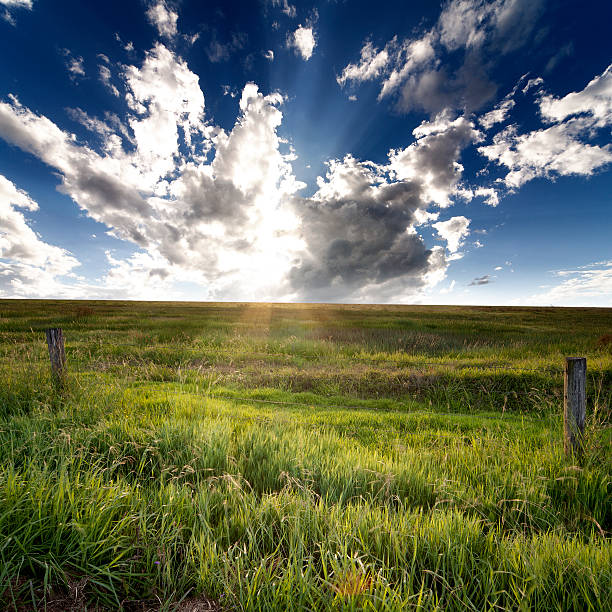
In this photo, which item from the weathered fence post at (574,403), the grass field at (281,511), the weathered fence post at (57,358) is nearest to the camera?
the grass field at (281,511)

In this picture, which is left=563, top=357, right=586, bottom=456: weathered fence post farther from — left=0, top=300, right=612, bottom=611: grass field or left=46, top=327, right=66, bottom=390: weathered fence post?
left=46, top=327, right=66, bottom=390: weathered fence post

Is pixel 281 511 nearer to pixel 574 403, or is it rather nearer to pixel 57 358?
pixel 574 403

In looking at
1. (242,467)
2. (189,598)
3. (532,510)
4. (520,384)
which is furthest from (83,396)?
(520,384)

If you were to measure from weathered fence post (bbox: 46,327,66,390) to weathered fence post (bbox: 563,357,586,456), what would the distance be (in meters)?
9.25

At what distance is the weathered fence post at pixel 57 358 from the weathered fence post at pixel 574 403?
925cm

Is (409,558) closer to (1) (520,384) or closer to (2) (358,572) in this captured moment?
(2) (358,572)

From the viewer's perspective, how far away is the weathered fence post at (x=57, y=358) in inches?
252

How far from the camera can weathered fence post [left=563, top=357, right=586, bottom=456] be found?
4.31 meters

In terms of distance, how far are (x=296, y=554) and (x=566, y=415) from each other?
4.51 metres

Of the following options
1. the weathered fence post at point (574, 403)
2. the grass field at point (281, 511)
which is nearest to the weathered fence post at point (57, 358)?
the grass field at point (281, 511)

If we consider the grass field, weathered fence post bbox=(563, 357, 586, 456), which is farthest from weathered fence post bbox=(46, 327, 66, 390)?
weathered fence post bbox=(563, 357, 586, 456)

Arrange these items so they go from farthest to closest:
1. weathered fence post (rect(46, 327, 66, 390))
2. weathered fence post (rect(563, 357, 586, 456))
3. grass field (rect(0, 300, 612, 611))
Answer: weathered fence post (rect(46, 327, 66, 390)), weathered fence post (rect(563, 357, 586, 456)), grass field (rect(0, 300, 612, 611))

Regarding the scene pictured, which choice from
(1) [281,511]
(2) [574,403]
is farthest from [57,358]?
(2) [574,403]

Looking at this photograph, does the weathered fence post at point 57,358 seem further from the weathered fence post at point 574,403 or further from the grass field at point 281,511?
the weathered fence post at point 574,403
